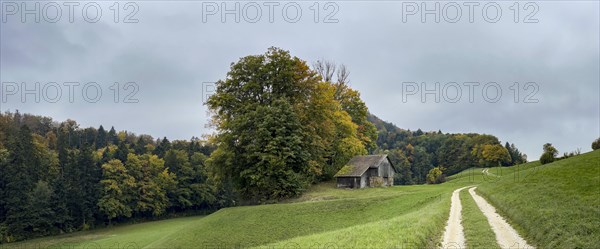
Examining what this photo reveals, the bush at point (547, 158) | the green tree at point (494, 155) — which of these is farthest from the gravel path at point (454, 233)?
the green tree at point (494, 155)

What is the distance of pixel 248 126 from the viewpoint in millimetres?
46844

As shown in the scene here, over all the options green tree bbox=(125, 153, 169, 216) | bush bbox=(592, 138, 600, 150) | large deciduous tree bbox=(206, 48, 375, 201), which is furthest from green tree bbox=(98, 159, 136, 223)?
bush bbox=(592, 138, 600, 150)

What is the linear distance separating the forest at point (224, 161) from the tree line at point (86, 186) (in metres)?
0.20

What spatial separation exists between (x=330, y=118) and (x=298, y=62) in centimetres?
A: 829

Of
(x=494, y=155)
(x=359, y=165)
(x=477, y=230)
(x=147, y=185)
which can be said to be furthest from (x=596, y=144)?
(x=147, y=185)

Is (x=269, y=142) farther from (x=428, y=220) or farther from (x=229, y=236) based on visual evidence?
(x=428, y=220)

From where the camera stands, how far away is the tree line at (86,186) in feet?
211

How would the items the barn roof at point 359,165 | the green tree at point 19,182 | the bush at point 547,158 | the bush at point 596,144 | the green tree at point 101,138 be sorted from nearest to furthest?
the bush at point 596,144, the bush at point 547,158, the barn roof at point 359,165, the green tree at point 19,182, the green tree at point 101,138

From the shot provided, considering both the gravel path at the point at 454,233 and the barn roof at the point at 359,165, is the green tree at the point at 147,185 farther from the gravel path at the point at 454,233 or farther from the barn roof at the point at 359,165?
the gravel path at the point at 454,233

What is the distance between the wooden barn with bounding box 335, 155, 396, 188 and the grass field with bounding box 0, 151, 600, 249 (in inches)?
83.9

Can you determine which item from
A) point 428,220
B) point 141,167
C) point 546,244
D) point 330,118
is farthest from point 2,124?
point 546,244

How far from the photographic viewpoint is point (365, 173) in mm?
52000

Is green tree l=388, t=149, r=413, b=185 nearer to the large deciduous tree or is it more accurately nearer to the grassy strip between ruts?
the large deciduous tree

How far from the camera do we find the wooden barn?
165 ft
